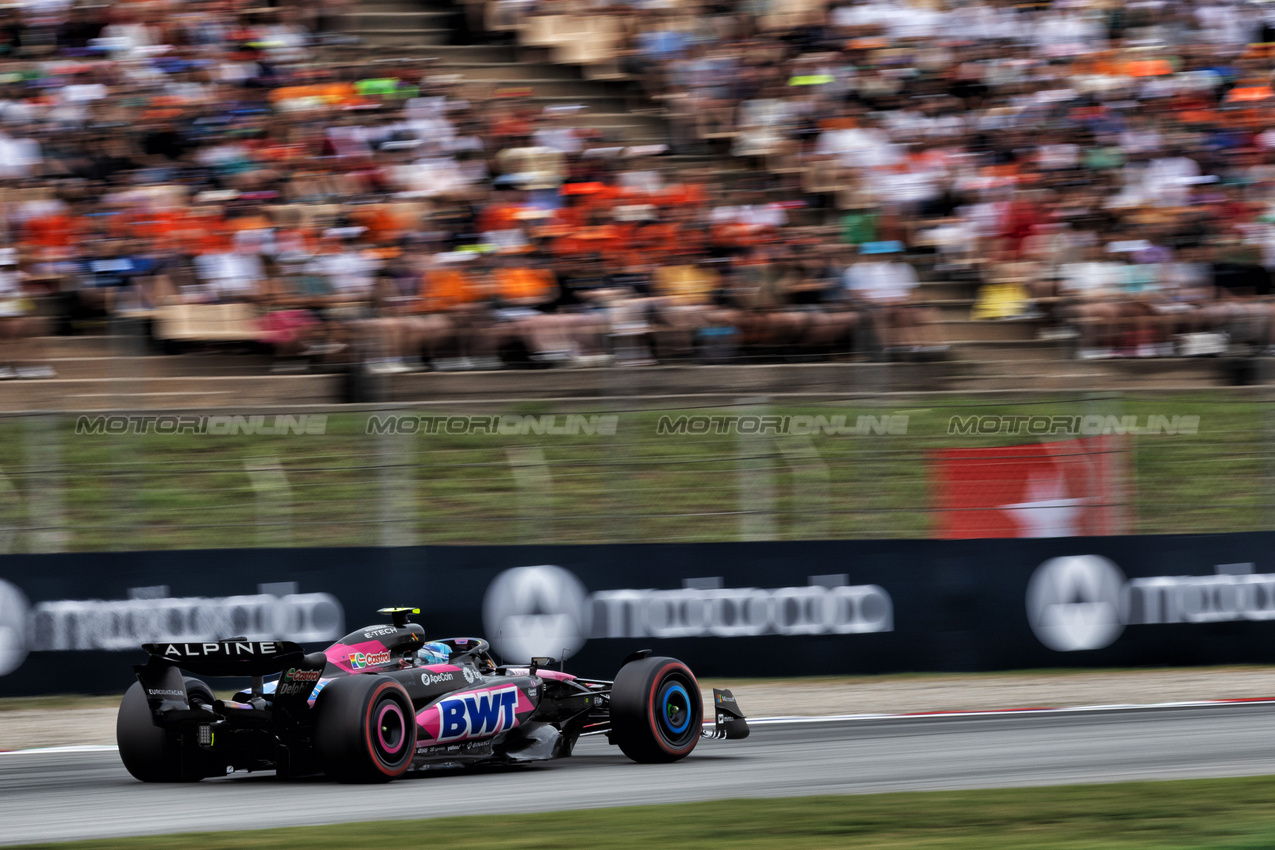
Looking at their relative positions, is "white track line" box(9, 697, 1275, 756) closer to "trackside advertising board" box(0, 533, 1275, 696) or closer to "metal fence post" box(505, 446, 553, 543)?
"trackside advertising board" box(0, 533, 1275, 696)

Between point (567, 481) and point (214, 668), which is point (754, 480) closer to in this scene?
point (567, 481)

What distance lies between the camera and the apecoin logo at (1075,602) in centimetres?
1284

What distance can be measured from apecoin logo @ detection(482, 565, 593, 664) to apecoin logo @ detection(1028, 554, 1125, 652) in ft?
11.7

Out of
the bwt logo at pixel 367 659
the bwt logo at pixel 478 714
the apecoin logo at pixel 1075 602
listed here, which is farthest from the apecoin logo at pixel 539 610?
the bwt logo at pixel 367 659

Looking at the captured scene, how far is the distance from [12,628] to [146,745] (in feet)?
15.3

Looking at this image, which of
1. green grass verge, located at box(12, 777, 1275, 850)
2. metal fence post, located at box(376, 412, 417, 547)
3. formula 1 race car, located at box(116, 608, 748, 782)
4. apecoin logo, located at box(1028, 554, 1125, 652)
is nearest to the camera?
green grass verge, located at box(12, 777, 1275, 850)

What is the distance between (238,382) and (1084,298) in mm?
7494

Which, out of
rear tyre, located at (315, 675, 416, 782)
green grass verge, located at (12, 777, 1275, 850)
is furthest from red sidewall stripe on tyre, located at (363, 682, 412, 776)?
green grass verge, located at (12, 777, 1275, 850)

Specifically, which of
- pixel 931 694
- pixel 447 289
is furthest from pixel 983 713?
pixel 447 289

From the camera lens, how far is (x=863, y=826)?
635 cm

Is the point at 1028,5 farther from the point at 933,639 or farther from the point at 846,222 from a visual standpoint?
the point at 933,639

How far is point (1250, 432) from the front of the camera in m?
12.8

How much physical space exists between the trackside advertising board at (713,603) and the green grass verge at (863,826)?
213 inches

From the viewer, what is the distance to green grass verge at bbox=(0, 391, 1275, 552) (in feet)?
39.1
